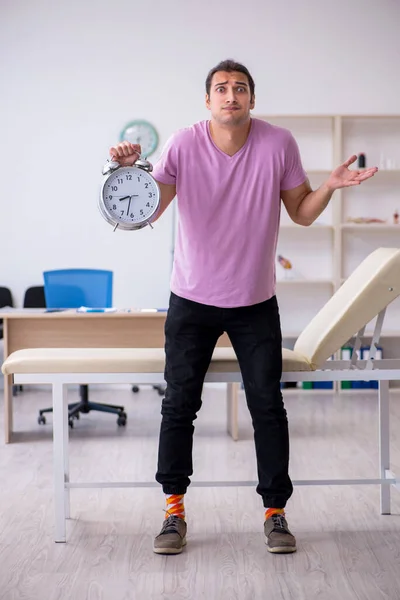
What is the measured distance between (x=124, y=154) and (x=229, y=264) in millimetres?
443

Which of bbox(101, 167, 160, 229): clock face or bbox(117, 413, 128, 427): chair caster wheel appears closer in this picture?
bbox(101, 167, 160, 229): clock face

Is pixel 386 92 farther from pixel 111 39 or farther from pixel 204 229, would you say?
pixel 204 229

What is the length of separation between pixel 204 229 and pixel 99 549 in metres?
1.00

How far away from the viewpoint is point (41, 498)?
2.88m

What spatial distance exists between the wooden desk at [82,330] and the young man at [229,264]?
1656 mm

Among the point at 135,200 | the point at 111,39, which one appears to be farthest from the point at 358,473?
the point at 111,39

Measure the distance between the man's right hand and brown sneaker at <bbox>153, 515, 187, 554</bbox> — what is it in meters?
1.07

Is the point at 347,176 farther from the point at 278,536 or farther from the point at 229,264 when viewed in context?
the point at 278,536

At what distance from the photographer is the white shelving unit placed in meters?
5.54

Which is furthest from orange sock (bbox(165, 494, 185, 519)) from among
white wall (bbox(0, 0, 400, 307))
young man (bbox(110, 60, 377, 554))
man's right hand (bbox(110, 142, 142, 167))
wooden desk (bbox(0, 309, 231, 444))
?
white wall (bbox(0, 0, 400, 307))

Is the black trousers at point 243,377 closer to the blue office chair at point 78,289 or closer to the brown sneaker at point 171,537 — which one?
the brown sneaker at point 171,537

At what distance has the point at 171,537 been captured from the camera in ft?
7.55

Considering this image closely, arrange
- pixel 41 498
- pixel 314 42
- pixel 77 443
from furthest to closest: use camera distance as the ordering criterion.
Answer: pixel 314 42
pixel 77 443
pixel 41 498

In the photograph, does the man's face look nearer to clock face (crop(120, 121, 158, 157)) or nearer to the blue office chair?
the blue office chair
